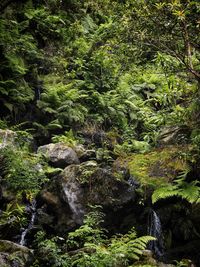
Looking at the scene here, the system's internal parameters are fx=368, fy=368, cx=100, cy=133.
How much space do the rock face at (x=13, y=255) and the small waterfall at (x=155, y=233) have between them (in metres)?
2.74

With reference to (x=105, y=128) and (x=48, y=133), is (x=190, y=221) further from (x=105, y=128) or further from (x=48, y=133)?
(x=105, y=128)

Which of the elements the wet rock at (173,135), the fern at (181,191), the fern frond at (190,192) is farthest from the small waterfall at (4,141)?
the fern frond at (190,192)

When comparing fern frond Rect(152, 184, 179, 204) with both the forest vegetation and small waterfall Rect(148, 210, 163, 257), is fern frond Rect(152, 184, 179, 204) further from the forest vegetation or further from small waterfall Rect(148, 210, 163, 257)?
small waterfall Rect(148, 210, 163, 257)

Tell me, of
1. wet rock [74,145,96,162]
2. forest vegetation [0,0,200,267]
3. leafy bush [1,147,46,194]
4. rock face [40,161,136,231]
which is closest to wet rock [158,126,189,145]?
forest vegetation [0,0,200,267]

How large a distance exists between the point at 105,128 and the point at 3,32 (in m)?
5.06

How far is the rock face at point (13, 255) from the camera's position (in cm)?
583

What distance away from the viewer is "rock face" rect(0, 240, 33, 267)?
583 cm

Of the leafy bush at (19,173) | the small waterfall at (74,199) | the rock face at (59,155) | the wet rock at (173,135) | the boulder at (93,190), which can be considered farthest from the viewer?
the rock face at (59,155)

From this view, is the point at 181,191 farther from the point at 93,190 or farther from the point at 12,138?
the point at 12,138

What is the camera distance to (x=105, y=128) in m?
14.2

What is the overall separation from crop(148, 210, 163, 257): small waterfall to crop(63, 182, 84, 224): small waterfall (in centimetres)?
150

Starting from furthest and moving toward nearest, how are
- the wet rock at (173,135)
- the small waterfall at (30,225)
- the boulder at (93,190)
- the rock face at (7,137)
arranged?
the rock face at (7,137) < the wet rock at (173,135) < the boulder at (93,190) < the small waterfall at (30,225)

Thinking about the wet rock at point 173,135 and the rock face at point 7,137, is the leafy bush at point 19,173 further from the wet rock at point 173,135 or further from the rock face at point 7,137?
the wet rock at point 173,135

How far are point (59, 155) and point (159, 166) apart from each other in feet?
9.99
